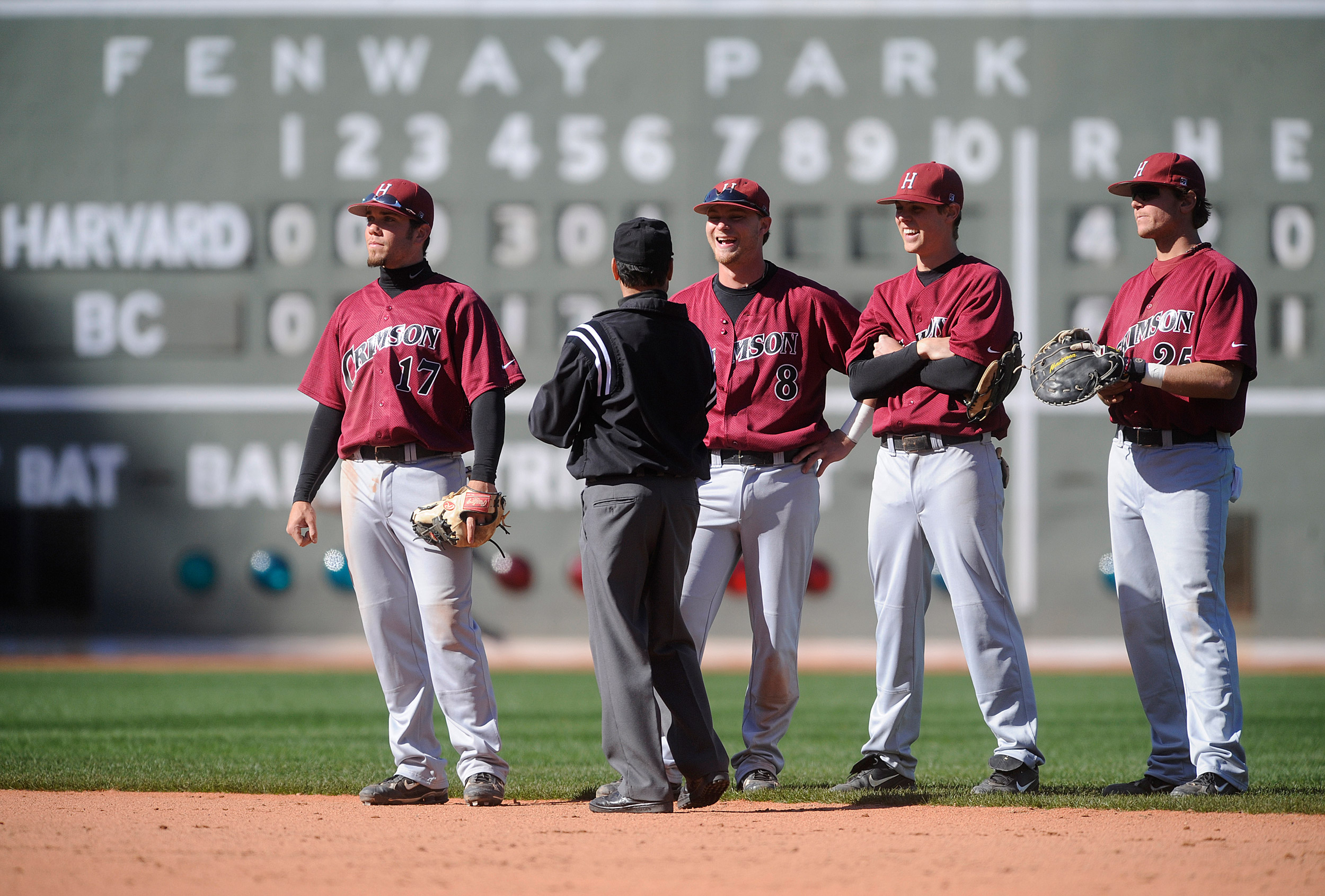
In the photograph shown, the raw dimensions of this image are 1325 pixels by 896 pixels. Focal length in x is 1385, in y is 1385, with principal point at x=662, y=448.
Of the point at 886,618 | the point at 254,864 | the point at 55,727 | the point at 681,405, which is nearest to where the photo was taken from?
the point at 254,864

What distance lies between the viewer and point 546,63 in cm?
1387

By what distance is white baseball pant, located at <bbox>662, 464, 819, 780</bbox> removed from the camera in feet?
16.0

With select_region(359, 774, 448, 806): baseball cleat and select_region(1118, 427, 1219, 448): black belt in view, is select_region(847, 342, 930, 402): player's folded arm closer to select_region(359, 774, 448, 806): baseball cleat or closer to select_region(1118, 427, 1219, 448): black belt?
select_region(1118, 427, 1219, 448): black belt

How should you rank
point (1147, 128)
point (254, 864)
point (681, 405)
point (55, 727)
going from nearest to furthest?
point (254, 864) < point (681, 405) < point (55, 727) < point (1147, 128)

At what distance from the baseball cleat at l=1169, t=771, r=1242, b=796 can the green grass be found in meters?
0.07

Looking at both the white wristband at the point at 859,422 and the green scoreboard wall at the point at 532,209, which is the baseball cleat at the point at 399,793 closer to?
the white wristband at the point at 859,422

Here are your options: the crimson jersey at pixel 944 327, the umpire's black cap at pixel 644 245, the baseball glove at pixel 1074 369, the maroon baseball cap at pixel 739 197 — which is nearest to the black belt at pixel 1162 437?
the baseball glove at pixel 1074 369

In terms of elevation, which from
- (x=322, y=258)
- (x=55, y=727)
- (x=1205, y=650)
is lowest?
(x=55, y=727)

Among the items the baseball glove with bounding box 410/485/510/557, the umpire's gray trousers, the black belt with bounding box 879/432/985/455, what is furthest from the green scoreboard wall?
the umpire's gray trousers

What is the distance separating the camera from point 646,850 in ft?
12.4

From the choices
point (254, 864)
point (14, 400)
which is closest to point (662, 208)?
point (14, 400)

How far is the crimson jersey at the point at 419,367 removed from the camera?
4.61m

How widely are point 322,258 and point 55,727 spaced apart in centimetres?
711

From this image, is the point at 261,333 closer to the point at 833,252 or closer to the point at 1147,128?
the point at 833,252
